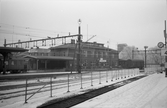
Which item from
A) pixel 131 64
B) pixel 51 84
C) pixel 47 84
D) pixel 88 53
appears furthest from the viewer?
pixel 88 53

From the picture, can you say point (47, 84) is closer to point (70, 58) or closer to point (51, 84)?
point (51, 84)

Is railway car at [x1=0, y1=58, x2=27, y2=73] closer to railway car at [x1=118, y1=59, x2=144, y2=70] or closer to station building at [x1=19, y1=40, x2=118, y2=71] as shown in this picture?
station building at [x1=19, y1=40, x2=118, y2=71]

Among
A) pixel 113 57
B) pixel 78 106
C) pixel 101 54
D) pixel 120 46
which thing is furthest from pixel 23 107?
pixel 120 46

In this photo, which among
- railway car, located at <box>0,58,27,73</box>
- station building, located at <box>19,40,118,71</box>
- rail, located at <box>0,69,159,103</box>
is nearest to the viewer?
rail, located at <box>0,69,159,103</box>

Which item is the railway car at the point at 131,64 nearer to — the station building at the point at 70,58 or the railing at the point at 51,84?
the station building at the point at 70,58

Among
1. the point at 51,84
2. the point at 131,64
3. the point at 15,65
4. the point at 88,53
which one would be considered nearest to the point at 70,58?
the point at 88,53

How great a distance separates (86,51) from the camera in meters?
57.5

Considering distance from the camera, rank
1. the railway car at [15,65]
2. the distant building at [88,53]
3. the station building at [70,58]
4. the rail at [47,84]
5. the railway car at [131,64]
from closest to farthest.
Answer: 1. the rail at [47,84]
2. the railway car at [15,65]
3. the station building at [70,58]
4. the distant building at [88,53]
5. the railway car at [131,64]

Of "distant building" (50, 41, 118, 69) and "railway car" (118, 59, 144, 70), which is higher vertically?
"distant building" (50, 41, 118, 69)

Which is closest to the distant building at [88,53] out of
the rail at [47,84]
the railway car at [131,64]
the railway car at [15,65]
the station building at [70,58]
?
the station building at [70,58]

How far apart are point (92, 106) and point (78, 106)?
2.19ft

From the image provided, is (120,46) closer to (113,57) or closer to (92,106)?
(113,57)

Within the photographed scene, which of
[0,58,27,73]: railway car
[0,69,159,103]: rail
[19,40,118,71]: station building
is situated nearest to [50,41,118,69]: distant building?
[19,40,118,71]: station building

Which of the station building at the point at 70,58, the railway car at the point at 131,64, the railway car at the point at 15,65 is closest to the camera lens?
the railway car at the point at 15,65
